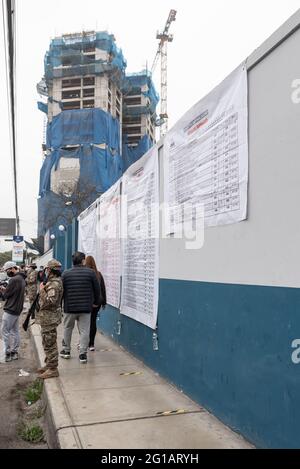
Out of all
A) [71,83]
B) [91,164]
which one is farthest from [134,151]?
[91,164]

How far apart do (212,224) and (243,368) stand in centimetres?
139

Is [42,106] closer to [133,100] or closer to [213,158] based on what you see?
[133,100]

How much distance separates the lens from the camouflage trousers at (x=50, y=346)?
6105 millimetres

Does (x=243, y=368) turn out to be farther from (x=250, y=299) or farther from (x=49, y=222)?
(x=49, y=222)

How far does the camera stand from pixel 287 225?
10.4 feet

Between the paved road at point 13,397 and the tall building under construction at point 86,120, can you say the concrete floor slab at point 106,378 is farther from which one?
the tall building under construction at point 86,120

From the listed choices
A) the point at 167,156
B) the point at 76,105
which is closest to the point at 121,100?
the point at 76,105

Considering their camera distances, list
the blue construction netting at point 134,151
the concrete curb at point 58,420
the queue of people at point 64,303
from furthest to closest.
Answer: the blue construction netting at point 134,151 → the queue of people at point 64,303 → the concrete curb at point 58,420

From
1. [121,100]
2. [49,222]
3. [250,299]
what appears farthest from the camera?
[121,100]

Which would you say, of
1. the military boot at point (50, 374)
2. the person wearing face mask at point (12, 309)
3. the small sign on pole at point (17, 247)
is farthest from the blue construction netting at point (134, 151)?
the military boot at point (50, 374)

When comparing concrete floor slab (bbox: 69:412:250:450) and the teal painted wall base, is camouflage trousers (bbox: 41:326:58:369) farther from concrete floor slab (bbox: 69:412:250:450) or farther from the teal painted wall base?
concrete floor slab (bbox: 69:412:250:450)

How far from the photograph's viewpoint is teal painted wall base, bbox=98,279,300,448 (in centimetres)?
311

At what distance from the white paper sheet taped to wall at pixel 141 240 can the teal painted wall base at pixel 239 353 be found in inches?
24.7

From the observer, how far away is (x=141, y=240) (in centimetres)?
672
